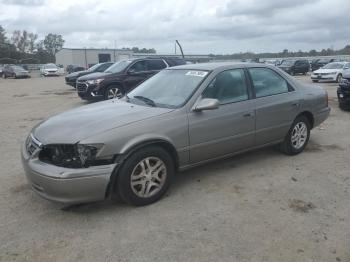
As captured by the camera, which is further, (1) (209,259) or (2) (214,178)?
(2) (214,178)

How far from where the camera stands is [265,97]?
5.50m

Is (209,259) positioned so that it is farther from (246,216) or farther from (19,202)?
(19,202)

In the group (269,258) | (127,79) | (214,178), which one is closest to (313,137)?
(214,178)

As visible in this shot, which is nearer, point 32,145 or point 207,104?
point 32,145

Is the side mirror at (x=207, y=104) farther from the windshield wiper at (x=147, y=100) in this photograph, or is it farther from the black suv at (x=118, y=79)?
the black suv at (x=118, y=79)

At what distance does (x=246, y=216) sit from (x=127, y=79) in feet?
32.6

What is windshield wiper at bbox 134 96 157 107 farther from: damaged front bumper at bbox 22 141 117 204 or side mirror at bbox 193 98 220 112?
damaged front bumper at bbox 22 141 117 204

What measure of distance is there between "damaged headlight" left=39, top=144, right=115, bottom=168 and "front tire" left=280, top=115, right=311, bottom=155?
10.4ft

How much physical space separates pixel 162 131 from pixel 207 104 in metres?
0.65

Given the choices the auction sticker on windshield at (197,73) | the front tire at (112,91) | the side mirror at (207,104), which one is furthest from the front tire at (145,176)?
the front tire at (112,91)

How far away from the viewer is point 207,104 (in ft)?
14.8

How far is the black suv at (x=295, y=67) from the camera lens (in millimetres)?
34469

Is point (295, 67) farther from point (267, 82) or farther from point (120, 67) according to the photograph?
point (267, 82)

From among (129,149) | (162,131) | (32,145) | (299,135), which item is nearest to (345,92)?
(299,135)
